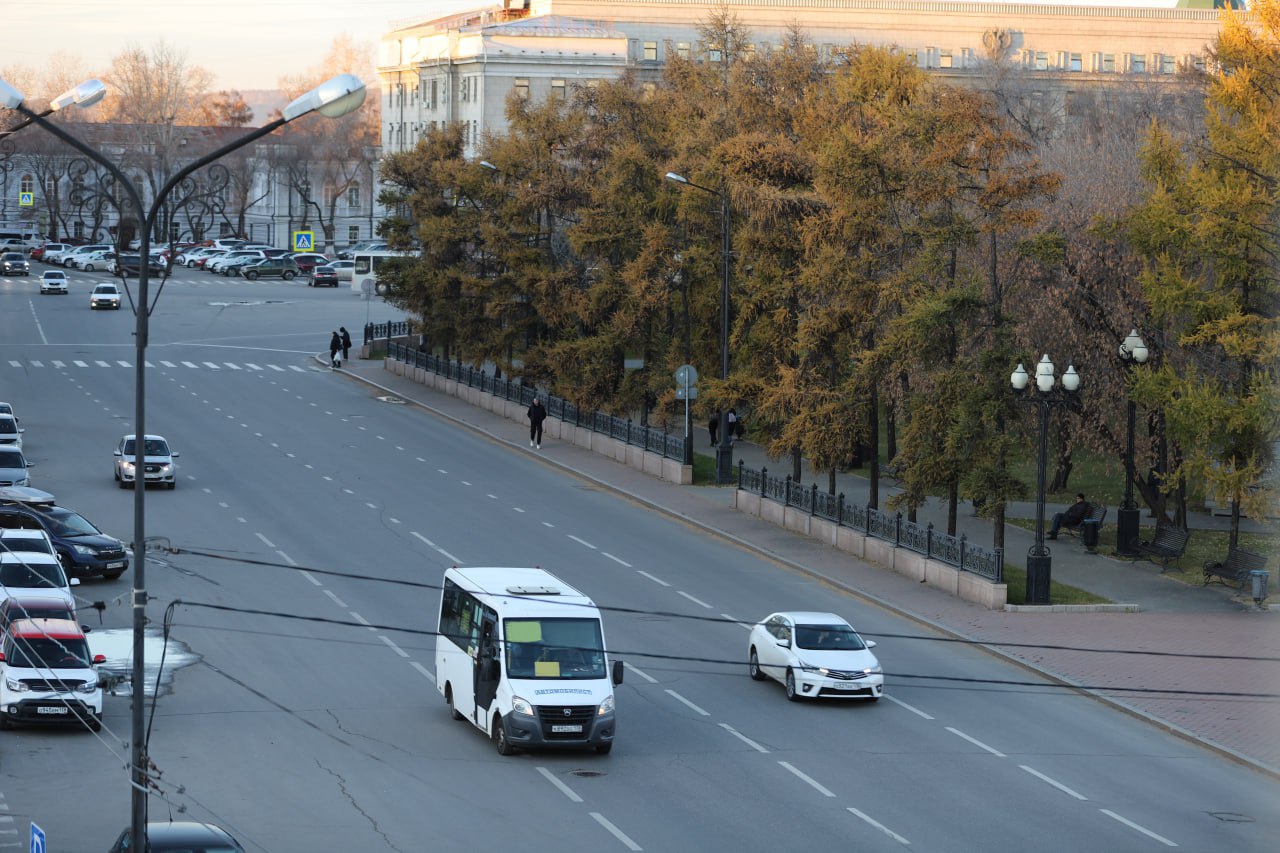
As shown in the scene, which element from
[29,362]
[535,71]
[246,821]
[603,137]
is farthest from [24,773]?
[535,71]

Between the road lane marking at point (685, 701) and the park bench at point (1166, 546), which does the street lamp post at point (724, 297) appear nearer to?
the park bench at point (1166, 546)

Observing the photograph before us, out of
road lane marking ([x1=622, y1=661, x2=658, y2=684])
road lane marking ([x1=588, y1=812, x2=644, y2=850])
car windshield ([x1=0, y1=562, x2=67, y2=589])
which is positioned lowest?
road lane marking ([x1=622, y1=661, x2=658, y2=684])

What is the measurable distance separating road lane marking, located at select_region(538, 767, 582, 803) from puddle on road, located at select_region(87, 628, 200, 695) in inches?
262

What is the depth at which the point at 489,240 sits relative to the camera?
6209 centimetres

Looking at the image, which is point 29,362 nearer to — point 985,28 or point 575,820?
point 575,820

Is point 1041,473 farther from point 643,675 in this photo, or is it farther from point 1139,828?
point 1139,828

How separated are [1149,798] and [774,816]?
5380mm

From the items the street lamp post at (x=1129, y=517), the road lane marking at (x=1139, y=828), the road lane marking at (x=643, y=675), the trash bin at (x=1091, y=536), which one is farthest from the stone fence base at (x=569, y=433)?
the road lane marking at (x=1139, y=828)

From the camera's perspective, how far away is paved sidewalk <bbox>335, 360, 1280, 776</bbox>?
2877 cm

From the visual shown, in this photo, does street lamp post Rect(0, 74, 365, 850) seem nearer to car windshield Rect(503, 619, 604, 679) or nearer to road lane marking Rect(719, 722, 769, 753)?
car windshield Rect(503, 619, 604, 679)

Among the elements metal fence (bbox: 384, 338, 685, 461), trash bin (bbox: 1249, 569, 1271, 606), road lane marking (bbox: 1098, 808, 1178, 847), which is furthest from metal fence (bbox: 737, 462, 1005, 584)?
road lane marking (bbox: 1098, 808, 1178, 847)

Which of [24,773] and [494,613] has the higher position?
[494,613]

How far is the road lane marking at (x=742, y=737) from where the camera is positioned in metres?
25.6

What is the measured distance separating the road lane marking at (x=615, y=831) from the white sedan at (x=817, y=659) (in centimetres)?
690
